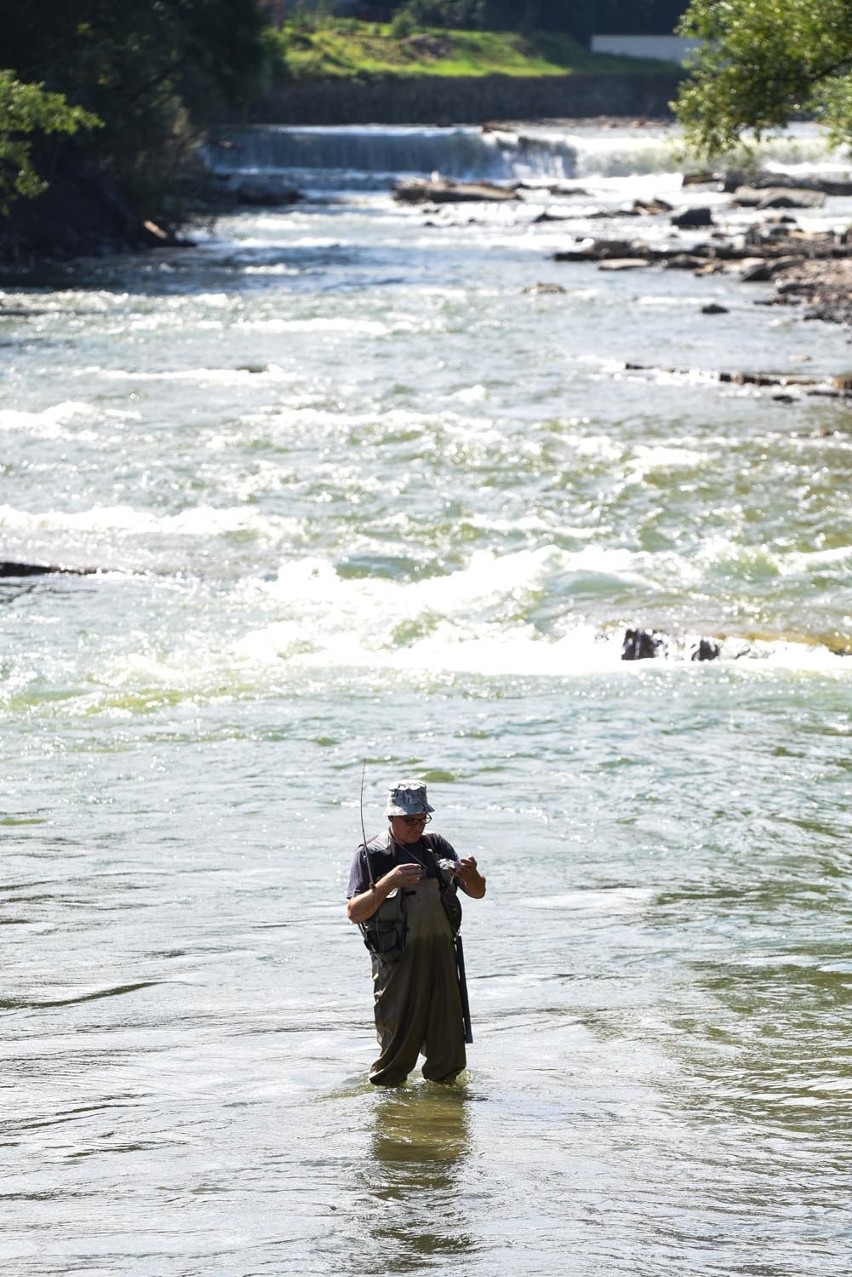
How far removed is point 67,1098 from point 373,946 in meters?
1.50

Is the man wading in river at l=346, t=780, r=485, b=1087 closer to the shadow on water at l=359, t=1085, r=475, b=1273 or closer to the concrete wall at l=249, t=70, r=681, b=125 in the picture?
the shadow on water at l=359, t=1085, r=475, b=1273

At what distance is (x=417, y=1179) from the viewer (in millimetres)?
7445

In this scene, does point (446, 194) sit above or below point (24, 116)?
below

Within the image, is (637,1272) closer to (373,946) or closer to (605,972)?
(373,946)

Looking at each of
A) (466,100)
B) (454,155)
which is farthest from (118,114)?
(466,100)

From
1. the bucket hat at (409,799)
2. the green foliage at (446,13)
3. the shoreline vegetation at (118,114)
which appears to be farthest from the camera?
the green foliage at (446,13)

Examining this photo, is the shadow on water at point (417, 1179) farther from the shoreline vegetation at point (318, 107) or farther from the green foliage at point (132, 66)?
the green foliage at point (132, 66)

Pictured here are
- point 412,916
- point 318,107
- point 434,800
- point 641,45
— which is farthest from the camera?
point 641,45

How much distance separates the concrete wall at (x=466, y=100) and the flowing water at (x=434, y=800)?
2991 inches

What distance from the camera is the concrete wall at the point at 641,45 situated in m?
143

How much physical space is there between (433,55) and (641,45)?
23.2 meters

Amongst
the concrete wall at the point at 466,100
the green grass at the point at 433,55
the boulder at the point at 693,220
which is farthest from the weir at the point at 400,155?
the boulder at the point at 693,220

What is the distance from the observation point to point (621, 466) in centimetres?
2597

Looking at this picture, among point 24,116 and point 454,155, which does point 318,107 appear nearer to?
point 454,155
